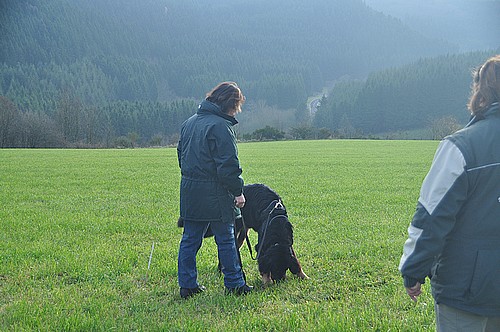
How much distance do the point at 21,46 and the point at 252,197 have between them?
168m

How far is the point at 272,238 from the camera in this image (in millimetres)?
5648

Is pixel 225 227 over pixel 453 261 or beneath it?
beneath

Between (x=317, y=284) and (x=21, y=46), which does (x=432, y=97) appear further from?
(x=21, y=46)

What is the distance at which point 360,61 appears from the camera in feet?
648

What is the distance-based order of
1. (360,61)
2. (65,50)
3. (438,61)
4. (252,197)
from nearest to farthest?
(252,197) → (438,61) → (65,50) → (360,61)

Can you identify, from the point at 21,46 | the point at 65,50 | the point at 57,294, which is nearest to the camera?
the point at 57,294

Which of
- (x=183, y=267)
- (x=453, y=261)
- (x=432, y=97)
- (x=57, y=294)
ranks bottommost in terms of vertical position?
(x=57, y=294)

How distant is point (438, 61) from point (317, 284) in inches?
4914

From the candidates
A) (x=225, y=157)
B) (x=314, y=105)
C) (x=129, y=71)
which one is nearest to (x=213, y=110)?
(x=225, y=157)

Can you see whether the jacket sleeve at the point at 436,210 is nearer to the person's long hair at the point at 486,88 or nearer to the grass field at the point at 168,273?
the person's long hair at the point at 486,88

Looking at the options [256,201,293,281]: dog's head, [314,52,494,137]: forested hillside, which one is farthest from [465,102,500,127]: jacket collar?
[314,52,494,137]: forested hillside

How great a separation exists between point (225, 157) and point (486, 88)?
280 cm

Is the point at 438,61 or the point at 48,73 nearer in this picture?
the point at 438,61

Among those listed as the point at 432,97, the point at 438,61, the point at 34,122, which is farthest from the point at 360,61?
the point at 34,122
